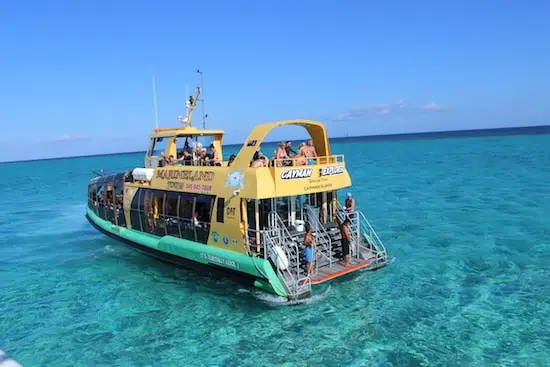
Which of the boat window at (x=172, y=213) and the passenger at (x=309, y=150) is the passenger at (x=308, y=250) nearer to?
the passenger at (x=309, y=150)

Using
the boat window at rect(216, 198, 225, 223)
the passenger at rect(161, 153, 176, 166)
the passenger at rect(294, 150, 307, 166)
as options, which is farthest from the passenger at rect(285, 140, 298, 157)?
the passenger at rect(161, 153, 176, 166)

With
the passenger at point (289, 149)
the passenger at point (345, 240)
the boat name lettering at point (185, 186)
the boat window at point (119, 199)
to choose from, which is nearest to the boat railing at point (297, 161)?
the passenger at point (289, 149)

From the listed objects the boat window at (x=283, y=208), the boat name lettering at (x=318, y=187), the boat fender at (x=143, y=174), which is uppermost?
the boat fender at (x=143, y=174)

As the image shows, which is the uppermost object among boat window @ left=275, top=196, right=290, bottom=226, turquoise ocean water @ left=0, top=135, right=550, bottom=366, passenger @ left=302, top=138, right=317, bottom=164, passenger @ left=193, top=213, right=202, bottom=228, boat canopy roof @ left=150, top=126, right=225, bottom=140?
boat canopy roof @ left=150, top=126, right=225, bottom=140

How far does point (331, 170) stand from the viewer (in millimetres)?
11945

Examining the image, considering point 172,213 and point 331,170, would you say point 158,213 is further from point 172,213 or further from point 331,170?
point 331,170

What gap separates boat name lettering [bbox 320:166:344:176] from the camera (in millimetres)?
11688

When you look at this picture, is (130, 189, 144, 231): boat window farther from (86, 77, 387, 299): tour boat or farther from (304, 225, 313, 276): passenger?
(304, 225, 313, 276): passenger

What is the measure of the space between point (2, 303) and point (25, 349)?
11.7 feet

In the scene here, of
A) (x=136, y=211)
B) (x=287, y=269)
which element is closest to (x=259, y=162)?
(x=287, y=269)

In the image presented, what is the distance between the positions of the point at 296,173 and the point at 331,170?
134 cm

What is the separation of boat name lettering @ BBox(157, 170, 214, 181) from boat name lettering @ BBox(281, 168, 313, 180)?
7.61 feet

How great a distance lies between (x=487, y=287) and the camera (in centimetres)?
1131

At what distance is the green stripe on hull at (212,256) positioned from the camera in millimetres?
10289
